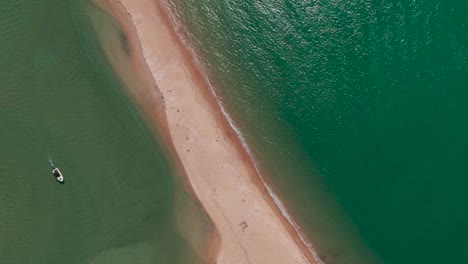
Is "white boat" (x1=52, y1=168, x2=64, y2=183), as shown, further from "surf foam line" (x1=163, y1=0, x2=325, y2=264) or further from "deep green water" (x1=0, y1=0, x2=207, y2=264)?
"surf foam line" (x1=163, y1=0, x2=325, y2=264)

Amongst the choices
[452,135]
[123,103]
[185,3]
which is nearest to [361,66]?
[452,135]

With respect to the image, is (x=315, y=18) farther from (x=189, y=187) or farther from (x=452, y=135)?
(x=189, y=187)

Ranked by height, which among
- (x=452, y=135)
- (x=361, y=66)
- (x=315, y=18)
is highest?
(x=315, y=18)

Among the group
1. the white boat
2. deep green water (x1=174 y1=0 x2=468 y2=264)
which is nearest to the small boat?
the white boat

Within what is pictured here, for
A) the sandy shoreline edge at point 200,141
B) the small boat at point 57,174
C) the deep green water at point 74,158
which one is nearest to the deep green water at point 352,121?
the sandy shoreline edge at point 200,141

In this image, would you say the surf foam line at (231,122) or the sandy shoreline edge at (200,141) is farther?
the surf foam line at (231,122)

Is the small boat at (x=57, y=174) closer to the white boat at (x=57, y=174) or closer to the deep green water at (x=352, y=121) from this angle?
the white boat at (x=57, y=174)
